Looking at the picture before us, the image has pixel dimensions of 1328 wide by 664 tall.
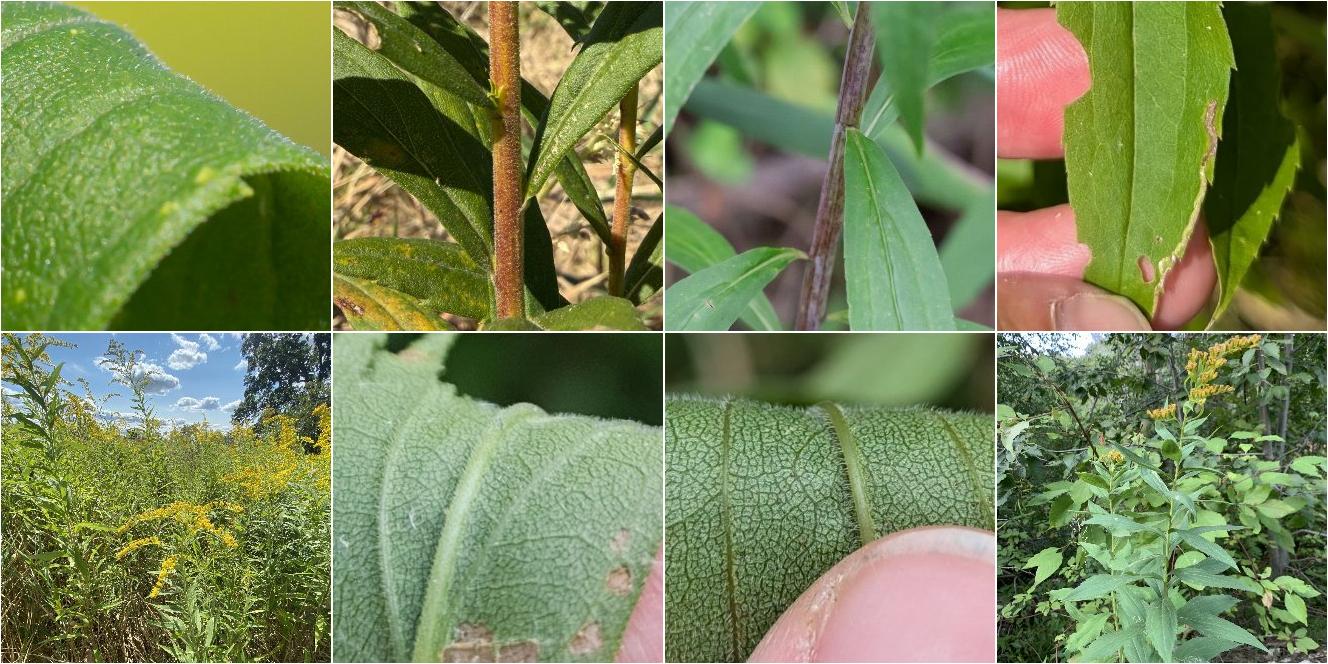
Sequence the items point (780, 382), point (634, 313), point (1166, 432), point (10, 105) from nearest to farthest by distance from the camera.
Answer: point (10, 105) → point (634, 313) → point (1166, 432) → point (780, 382)

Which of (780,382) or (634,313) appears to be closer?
(634,313)

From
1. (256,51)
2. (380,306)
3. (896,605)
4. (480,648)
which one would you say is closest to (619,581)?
(480,648)

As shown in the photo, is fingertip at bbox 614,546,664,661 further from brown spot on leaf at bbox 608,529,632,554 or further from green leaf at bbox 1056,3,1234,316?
green leaf at bbox 1056,3,1234,316

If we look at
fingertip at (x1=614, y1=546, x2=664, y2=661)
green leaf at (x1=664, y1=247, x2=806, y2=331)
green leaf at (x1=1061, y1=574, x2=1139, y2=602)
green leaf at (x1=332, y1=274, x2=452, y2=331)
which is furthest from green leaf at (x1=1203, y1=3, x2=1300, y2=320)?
green leaf at (x1=332, y1=274, x2=452, y2=331)

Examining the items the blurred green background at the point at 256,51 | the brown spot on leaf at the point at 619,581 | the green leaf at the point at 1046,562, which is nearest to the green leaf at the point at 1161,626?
the green leaf at the point at 1046,562

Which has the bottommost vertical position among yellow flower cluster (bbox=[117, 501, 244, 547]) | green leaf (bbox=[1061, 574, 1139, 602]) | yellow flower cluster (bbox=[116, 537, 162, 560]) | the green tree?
green leaf (bbox=[1061, 574, 1139, 602])

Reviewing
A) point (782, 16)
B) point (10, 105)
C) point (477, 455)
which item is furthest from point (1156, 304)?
point (10, 105)

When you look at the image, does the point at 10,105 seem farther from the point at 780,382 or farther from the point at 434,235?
the point at 780,382

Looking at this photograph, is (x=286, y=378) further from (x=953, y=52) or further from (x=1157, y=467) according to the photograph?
(x=1157, y=467)
